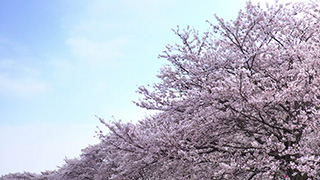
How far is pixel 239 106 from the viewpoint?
7.74m

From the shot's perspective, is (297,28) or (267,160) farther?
(297,28)

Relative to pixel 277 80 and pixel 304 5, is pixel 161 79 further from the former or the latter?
pixel 304 5

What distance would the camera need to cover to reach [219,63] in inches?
370

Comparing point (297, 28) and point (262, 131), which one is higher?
point (297, 28)

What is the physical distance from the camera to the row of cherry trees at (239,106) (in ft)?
24.8

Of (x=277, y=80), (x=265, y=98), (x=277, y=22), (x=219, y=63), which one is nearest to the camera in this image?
(x=265, y=98)

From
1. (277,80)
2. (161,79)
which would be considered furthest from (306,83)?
(161,79)

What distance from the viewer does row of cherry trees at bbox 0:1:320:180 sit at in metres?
7.56

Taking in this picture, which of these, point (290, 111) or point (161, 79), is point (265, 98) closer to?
point (290, 111)

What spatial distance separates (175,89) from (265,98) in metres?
3.87

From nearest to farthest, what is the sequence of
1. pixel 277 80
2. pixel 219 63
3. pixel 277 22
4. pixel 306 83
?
1. pixel 306 83
2. pixel 277 80
3. pixel 219 63
4. pixel 277 22

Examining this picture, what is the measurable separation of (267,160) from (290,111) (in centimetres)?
166

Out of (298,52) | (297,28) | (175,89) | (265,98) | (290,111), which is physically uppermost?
(175,89)

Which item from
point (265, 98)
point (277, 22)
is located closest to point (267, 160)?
point (265, 98)
